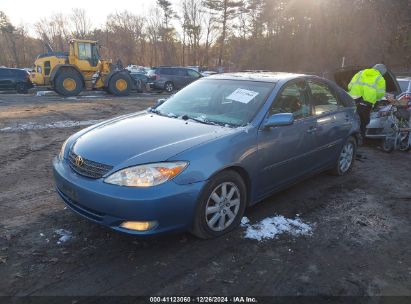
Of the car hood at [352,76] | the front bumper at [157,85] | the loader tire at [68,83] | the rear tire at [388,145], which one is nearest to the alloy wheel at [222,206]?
the rear tire at [388,145]

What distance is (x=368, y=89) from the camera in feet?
23.1

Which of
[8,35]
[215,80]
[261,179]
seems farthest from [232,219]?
[8,35]

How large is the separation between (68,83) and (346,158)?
49.2 feet

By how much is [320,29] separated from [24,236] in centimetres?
3684

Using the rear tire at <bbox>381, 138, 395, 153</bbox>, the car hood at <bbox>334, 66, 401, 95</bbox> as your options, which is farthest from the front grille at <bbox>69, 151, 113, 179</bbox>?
the car hood at <bbox>334, 66, 401, 95</bbox>

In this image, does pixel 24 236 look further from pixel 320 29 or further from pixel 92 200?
pixel 320 29

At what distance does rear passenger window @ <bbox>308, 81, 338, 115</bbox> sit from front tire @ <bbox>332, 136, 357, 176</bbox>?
0.73 meters

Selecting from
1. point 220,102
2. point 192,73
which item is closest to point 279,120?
point 220,102

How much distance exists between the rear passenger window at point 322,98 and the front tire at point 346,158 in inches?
28.9

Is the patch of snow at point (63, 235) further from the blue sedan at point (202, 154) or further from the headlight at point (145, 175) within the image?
the headlight at point (145, 175)

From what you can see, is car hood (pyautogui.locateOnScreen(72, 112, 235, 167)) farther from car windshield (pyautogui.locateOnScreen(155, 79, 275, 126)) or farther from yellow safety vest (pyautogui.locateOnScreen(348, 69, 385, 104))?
yellow safety vest (pyautogui.locateOnScreen(348, 69, 385, 104))

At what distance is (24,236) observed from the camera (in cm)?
345

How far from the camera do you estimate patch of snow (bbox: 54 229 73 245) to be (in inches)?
133

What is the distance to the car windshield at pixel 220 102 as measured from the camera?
3900mm
